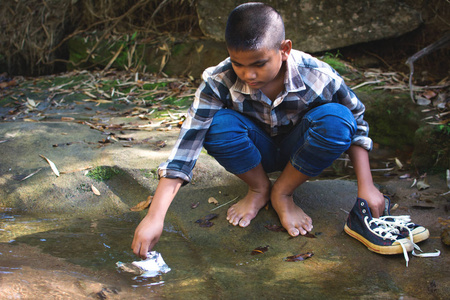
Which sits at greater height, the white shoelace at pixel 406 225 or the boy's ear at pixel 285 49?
the boy's ear at pixel 285 49

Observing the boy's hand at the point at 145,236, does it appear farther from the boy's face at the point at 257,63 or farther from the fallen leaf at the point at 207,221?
the boy's face at the point at 257,63

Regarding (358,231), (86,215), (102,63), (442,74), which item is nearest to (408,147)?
(442,74)

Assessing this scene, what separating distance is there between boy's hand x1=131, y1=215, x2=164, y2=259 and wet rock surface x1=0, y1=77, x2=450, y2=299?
0.46ft

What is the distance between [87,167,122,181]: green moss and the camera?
9.03ft

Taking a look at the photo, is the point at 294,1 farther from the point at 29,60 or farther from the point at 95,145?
the point at 29,60

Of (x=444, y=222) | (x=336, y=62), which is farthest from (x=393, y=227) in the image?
(x=336, y=62)

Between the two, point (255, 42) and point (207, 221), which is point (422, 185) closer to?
point (207, 221)

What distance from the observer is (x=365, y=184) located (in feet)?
7.25

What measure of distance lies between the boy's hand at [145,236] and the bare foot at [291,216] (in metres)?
0.77

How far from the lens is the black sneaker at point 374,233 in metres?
1.99

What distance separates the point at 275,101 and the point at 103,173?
4.26 feet

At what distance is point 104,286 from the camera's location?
5.52ft

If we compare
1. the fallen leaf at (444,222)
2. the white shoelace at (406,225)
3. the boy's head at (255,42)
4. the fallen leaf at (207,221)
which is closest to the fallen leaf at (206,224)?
the fallen leaf at (207,221)

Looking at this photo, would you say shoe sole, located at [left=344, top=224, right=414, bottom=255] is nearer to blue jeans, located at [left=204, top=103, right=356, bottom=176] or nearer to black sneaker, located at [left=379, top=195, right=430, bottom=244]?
black sneaker, located at [left=379, top=195, right=430, bottom=244]
